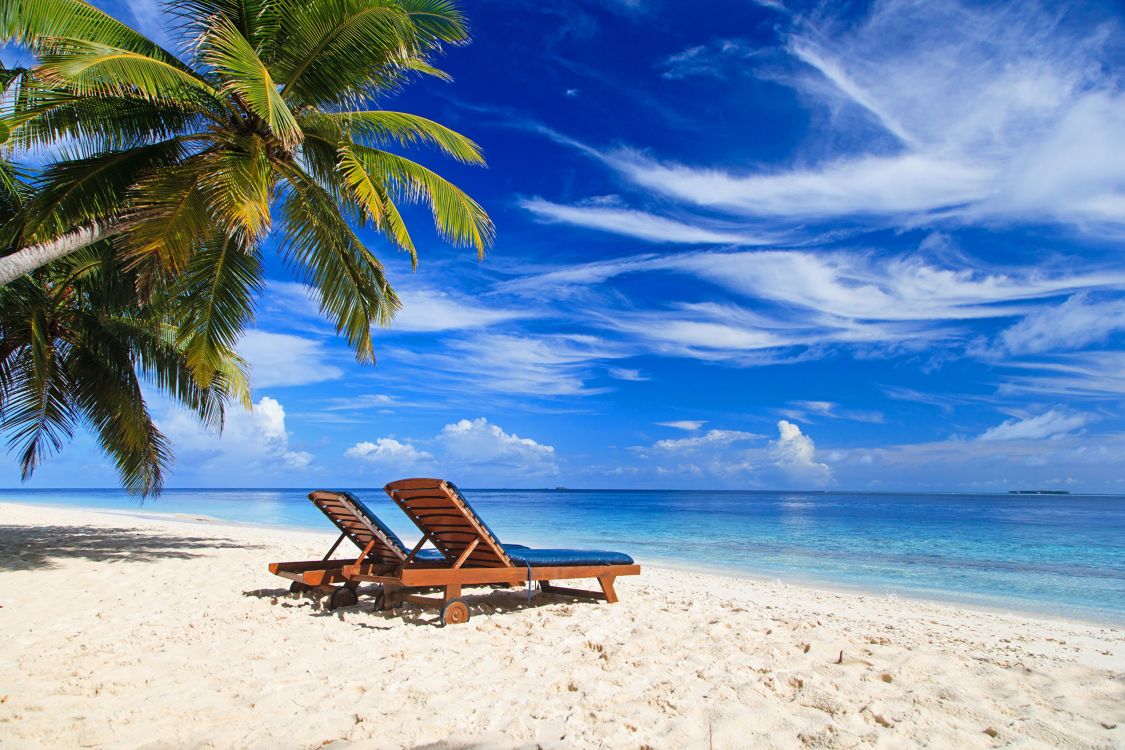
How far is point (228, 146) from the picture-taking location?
6504 millimetres

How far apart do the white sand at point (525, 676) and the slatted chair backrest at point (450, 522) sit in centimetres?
49

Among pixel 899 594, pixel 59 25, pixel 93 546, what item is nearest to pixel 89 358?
pixel 93 546

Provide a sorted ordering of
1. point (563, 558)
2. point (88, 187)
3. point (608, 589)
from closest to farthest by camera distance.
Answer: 1. point (563, 558)
2. point (608, 589)
3. point (88, 187)

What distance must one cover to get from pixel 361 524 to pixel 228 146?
379 centimetres

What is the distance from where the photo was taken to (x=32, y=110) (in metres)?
5.79

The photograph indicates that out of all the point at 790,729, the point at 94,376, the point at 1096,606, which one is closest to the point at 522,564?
the point at 790,729

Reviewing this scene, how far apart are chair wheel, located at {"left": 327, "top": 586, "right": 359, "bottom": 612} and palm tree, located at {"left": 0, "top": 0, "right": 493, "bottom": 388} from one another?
297 cm

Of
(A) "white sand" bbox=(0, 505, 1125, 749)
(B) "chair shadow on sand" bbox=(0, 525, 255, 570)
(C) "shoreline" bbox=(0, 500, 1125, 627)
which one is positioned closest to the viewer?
(A) "white sand" bbox=(0, 505, 1125, 749)

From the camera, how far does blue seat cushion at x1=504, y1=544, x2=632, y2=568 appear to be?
18.7 feet

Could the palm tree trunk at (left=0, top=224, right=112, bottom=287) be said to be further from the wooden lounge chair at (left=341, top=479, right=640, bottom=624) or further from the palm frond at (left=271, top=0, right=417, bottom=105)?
the wooden lounge chair at (left=341, top=479, right=640, bottom=624)

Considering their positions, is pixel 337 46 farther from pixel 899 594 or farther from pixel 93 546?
pixel 899 594

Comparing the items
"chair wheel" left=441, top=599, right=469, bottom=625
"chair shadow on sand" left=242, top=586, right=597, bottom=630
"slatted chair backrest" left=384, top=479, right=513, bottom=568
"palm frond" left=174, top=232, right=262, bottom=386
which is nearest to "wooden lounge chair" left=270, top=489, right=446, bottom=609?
"chair shadow on sand" left=242, top=586, right=597, bottom=630

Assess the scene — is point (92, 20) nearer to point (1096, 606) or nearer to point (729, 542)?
point (1096, 606)

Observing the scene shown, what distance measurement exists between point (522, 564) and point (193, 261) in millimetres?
4746
